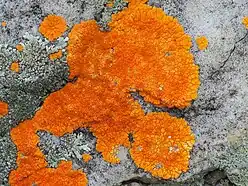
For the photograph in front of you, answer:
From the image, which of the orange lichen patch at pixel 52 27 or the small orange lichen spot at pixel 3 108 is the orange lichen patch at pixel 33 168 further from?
the orange lichen patch at pixel 52 27

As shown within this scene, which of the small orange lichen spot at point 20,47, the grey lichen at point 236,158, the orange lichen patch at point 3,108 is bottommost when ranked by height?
the grey lichen at point 236,158

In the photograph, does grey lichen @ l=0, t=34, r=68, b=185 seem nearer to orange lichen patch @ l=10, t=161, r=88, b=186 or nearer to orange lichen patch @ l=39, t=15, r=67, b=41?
orange lichen patch @ l=39, t=15, r=67, b=41

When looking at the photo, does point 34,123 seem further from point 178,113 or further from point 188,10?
point 188,10

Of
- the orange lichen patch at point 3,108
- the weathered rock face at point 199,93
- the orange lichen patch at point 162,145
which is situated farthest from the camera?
the orange lichen patch at point 3,108

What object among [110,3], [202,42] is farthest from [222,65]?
[110,3]

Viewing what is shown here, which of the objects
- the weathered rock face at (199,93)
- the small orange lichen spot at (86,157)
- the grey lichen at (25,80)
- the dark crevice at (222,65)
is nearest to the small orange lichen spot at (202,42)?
the weathered rock face at (199,93)

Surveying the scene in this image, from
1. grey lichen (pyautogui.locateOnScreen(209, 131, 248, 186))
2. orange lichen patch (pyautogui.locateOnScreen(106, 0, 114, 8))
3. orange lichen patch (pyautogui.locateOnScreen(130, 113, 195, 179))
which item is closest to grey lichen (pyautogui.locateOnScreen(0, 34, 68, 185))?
orange lichen patch (pyautogui.locateOnScreen(106, 0, 114, 8))
